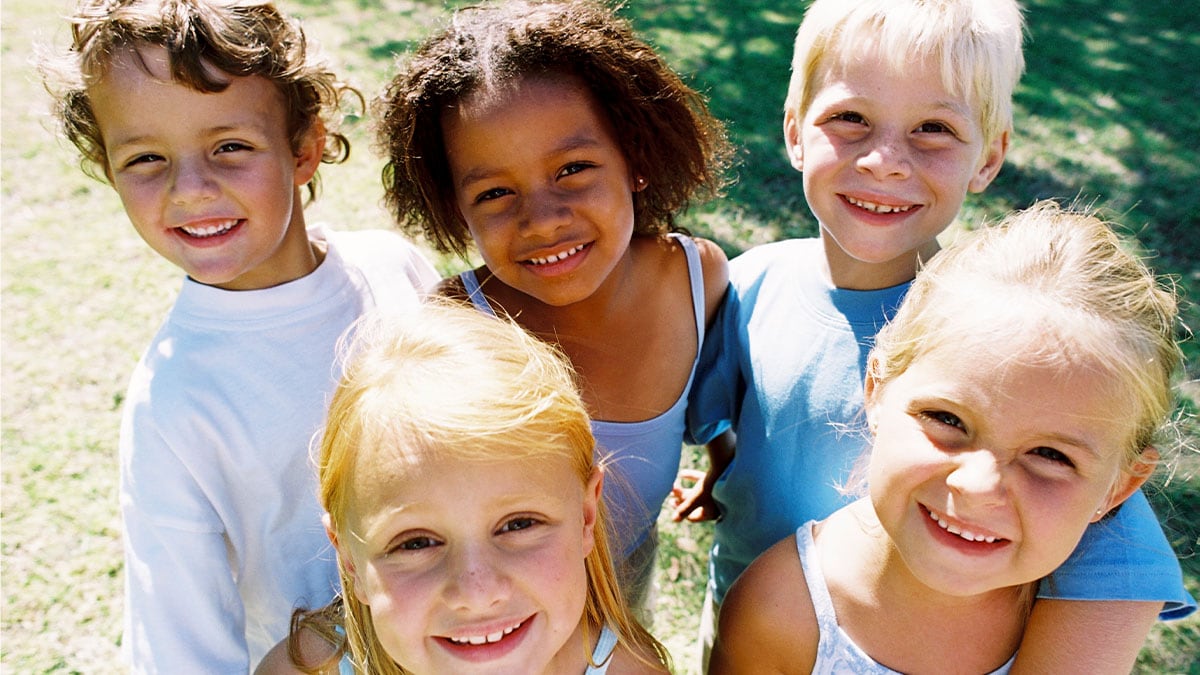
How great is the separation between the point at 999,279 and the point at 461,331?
0.97 m

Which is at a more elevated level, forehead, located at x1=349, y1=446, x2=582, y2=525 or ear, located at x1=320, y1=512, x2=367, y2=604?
forehead, located at x1=349, y1=446, x2=582, y2=525

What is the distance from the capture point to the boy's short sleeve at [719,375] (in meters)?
2.38

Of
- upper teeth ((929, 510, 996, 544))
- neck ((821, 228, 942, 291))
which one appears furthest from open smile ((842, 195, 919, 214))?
upper teeth ((929, 510, 996, 544))

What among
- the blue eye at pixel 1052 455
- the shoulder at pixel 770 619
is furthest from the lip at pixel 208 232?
the blue eye at pixel 1052 455

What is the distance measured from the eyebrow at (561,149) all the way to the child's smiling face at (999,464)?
0.95 m

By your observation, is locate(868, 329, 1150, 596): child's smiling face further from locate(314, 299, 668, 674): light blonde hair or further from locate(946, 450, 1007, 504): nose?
locate(314, 299, 668, 674): light blonde hair

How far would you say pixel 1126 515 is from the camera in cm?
170

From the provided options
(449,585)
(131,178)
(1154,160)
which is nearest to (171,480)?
(131,178)

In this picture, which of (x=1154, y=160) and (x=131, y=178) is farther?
(x=1154, y=160)

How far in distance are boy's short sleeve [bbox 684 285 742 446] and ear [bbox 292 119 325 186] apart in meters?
1.13

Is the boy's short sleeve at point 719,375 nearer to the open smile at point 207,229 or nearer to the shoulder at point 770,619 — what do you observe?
the shoulder at point 770,619

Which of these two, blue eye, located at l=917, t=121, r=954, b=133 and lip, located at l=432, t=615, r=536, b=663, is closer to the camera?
lip, located at l=432, t=615, r=536, b=663

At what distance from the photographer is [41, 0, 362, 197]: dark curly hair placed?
6.84 feet

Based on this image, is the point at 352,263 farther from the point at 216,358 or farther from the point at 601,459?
the point at 601,459
